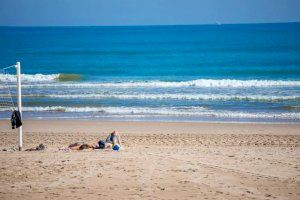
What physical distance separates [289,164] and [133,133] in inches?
264

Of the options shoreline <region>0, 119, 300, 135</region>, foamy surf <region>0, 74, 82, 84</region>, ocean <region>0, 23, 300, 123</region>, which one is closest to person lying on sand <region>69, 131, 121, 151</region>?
shoreline <region>0, 119, 300, 135</region>

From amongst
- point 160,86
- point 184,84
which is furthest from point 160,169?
point 184,84

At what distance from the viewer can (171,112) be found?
842 inches

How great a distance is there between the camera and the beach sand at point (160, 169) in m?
9.45

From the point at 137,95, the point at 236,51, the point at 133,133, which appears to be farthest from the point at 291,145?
the point at 236,51

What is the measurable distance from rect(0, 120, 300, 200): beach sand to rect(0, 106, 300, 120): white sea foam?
4.00 meters

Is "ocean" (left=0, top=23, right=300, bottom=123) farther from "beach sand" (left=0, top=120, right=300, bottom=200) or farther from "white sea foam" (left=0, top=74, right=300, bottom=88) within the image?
"beach sand" (left=0, top=120, right=300, bottom=200)

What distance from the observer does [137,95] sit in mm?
26359

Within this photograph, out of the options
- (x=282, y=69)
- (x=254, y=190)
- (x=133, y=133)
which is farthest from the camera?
(x=282, y=69)

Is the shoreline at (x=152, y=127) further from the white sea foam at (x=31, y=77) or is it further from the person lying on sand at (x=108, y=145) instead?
the white sea foam at (x=31, y=77)

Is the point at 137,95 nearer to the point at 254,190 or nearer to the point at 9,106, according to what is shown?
the point at 9,106

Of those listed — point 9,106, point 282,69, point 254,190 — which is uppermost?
point 282,69

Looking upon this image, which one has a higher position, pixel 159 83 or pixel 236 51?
pixel 236 51

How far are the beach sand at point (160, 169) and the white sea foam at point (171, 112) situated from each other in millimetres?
4003
